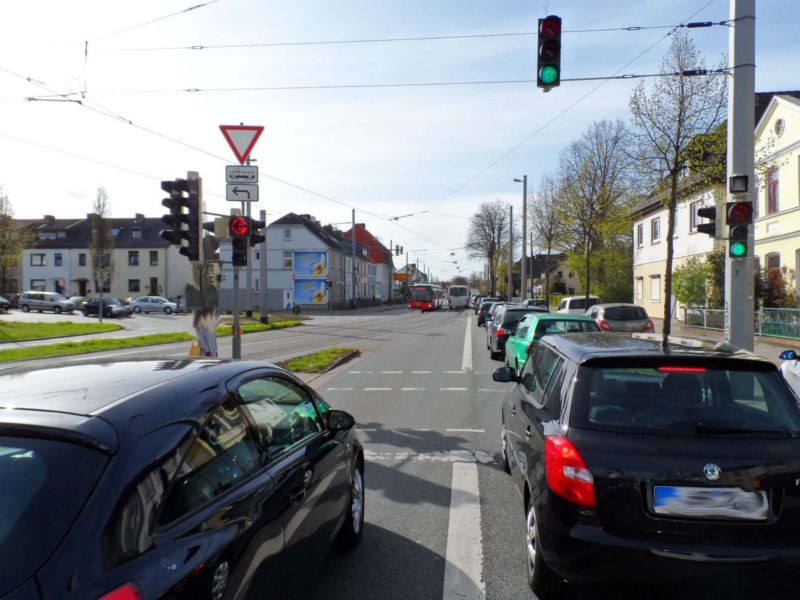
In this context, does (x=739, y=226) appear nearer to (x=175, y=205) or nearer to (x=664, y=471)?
(x=664, y=471)

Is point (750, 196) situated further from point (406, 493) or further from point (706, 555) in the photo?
point (706, 555)

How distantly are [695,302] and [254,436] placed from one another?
29373 millimetres

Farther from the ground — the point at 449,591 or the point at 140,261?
the point at 140,261

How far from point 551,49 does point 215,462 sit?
852 cm

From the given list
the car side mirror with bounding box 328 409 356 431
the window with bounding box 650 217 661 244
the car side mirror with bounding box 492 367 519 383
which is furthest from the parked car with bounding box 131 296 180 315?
the car side mirror with bounding box 328 409 356 431

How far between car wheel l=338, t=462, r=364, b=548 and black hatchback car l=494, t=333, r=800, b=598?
120 centimetres

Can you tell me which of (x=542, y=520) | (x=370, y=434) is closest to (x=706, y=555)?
(x=542, y=520)

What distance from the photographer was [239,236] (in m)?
11.5

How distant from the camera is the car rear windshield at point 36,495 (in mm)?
1862

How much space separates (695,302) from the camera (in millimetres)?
28891

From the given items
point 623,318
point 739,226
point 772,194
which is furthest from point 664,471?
point 772,194

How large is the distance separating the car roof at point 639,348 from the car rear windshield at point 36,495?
2.79 m

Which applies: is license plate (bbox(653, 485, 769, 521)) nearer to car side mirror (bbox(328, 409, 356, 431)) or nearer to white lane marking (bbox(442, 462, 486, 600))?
white lane marking (bbox(442, 462, 486, 600))

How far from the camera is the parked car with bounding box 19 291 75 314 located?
5144cm
